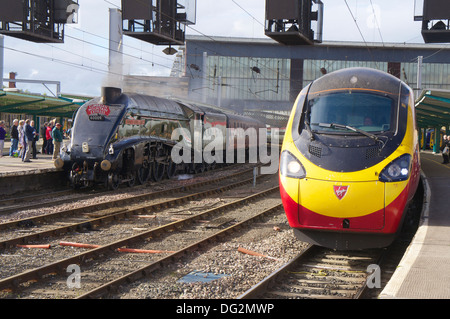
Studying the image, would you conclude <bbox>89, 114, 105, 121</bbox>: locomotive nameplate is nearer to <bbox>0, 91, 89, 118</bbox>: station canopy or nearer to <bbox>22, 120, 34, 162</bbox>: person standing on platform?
<bbox>22, 120, 34, 162</bbox>: person standing on platform

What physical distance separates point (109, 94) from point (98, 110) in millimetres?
687

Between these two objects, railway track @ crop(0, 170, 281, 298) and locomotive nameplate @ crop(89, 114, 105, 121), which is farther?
locomotive nameplate @ crop(89, 114, 105, 121)

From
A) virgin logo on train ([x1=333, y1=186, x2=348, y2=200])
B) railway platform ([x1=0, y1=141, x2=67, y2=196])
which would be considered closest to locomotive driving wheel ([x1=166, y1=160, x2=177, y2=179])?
railway platform ([x1=0, y1=141, x2=67, y2=196])

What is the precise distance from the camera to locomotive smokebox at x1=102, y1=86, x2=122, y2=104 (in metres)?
16.7

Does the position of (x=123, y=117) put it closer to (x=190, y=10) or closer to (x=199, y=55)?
(x=190, y=10)

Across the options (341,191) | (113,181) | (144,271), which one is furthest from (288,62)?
(144,271)

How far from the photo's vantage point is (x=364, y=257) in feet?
26.0

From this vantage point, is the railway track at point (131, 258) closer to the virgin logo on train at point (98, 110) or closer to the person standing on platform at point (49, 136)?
the virgin logo on train at point (98, 110)

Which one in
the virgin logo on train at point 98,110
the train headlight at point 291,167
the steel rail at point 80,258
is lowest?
the steel rail at point 80,258

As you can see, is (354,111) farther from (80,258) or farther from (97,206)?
(97,206)

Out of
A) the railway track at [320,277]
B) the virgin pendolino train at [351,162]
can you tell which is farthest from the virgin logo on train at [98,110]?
the railway track at [320,277]

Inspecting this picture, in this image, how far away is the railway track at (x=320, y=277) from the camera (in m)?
6.15

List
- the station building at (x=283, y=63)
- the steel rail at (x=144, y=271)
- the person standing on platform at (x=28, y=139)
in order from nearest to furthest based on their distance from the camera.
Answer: the steel rail at (x=144, y=271)
the person standing on platform at (x=28, y=139)
the station building at (x=283, y=63)

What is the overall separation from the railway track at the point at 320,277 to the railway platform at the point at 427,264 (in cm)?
66
